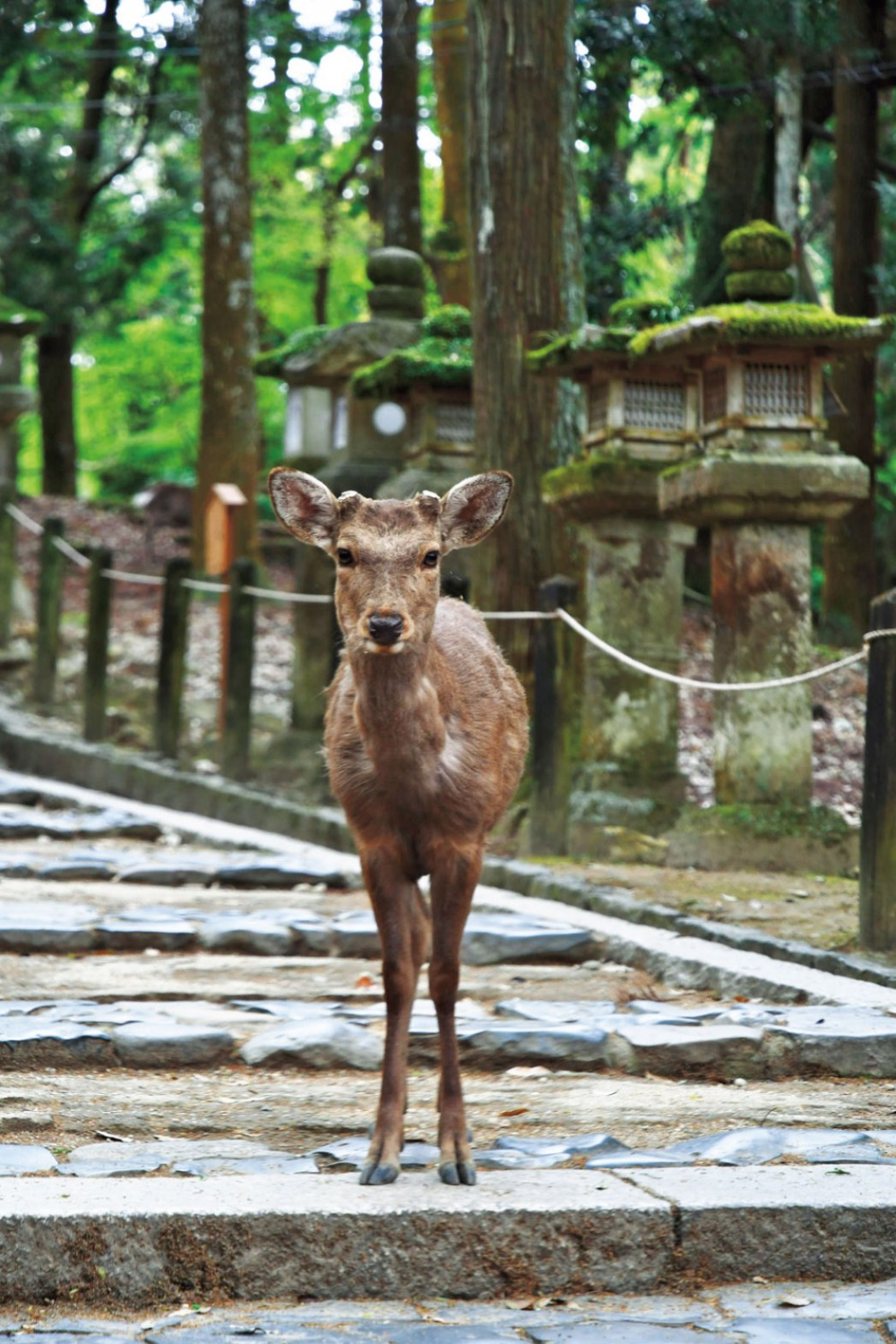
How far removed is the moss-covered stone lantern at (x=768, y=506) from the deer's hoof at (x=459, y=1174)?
5834mm

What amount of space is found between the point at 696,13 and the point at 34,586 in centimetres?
1016

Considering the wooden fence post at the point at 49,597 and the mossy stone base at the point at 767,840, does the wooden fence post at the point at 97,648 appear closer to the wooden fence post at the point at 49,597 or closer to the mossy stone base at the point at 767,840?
the wooden fence post at the point at 49,597

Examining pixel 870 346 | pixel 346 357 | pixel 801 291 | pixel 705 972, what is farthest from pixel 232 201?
pixel 705 972

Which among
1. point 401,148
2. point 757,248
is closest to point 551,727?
point 757,248

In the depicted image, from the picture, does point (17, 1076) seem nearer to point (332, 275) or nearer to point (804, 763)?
→ point (804, 763)

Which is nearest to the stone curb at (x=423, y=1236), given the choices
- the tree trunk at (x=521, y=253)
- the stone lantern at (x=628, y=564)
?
the stone lantern at (x=628, y=564)

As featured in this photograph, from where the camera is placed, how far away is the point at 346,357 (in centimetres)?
1365

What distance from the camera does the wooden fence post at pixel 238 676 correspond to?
39.2 ft

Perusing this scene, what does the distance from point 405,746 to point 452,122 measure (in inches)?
666

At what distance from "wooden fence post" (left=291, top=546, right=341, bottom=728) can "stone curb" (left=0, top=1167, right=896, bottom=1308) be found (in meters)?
9.59

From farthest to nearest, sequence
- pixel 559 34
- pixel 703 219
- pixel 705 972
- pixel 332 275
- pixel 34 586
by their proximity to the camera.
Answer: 1. pixel 332 275
2. pixel 34 586
3. pixel 703 219
4. pixel 559 34
5. pixel 705 972

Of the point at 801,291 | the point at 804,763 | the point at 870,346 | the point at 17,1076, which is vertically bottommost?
the point at 17,1076

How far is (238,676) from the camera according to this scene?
11.9 m

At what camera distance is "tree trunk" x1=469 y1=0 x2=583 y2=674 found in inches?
416
